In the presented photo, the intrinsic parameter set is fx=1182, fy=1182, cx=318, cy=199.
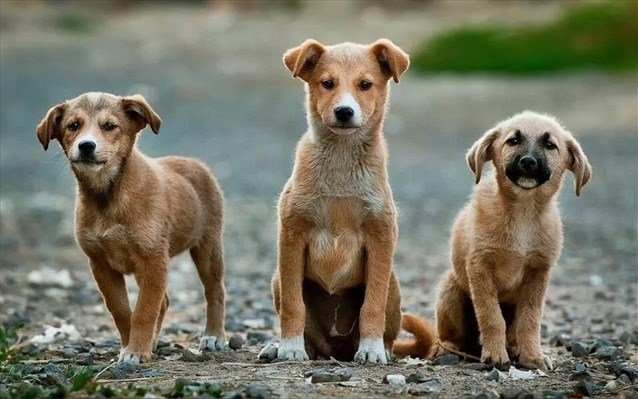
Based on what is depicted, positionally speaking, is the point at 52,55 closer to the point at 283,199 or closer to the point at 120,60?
the point at 120,60

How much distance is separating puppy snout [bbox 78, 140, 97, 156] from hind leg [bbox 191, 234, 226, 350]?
129 centimetres

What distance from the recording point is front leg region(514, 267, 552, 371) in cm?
728

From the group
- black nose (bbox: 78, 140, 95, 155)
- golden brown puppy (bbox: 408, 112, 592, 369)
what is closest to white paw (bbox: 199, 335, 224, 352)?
black nose (bbox: 78, 140, 95, 155)

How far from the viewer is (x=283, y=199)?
732 cm

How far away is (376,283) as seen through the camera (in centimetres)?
720

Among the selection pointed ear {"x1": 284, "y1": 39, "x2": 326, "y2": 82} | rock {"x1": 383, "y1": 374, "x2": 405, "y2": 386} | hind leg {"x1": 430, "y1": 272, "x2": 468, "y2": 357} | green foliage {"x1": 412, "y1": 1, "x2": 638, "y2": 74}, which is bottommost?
rock {"x1": 383, "y1": 374, "x2": 405, "y2": 386}

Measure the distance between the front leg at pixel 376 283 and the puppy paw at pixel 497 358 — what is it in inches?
23.9

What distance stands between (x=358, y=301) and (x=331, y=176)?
35.2 inches

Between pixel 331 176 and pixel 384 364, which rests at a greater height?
pixel 331 176

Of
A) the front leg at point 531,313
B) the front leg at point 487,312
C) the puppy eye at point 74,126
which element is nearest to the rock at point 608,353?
the front leg at point 531,313

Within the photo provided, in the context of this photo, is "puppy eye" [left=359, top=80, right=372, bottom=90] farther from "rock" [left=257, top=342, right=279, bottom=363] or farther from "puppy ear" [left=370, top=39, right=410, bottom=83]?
"rock" [left=257, top=342, right=279, bottom=363]

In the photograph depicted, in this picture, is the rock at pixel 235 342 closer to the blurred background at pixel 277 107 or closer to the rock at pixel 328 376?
the blurred background at pixel 277 107

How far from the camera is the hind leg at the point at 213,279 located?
321 inches

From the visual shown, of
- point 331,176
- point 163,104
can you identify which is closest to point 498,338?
point 331,176
